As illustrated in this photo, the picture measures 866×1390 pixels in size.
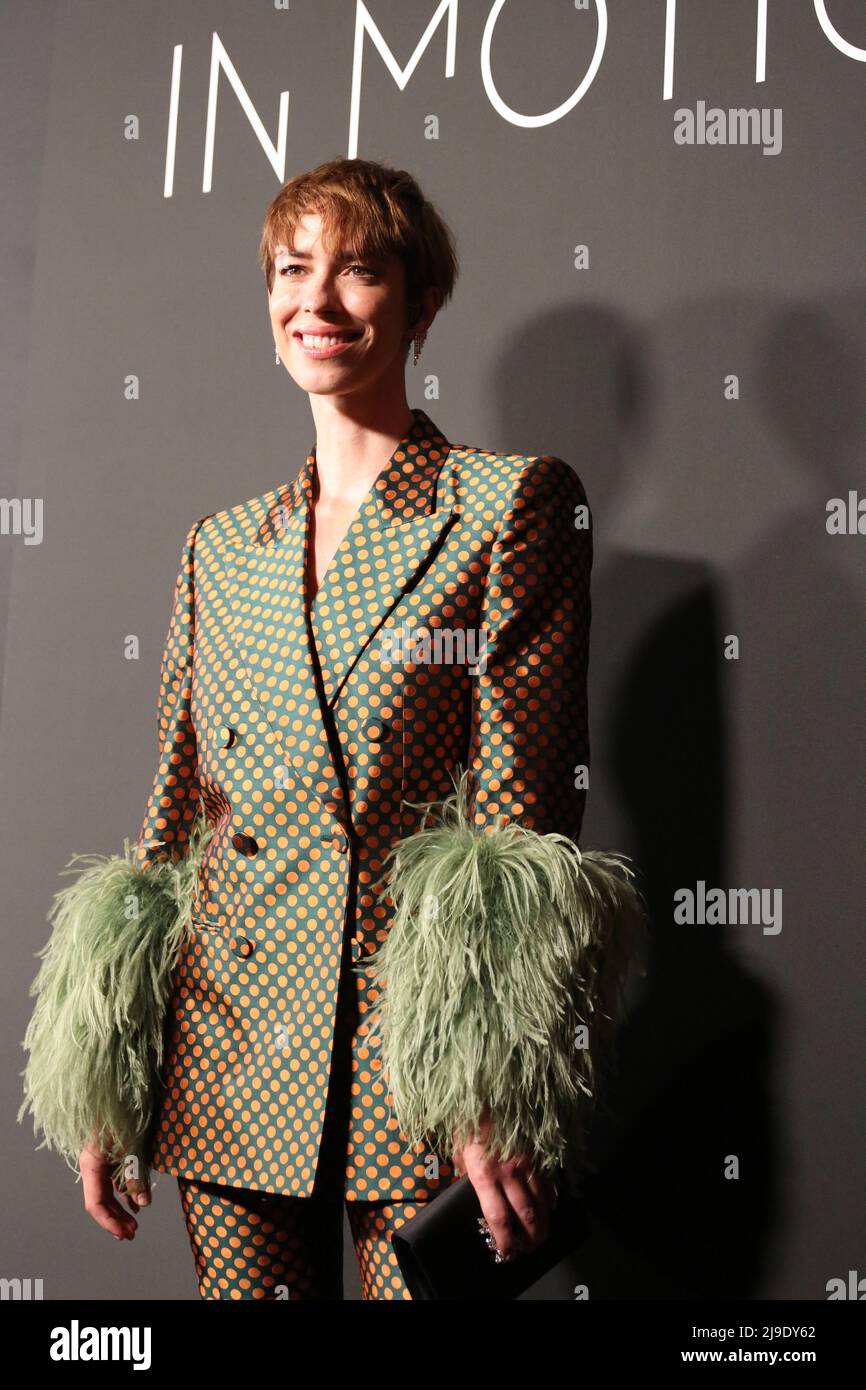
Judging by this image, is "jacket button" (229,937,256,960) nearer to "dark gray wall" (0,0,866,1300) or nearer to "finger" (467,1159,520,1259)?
"finger" (467,1159,520,1259)

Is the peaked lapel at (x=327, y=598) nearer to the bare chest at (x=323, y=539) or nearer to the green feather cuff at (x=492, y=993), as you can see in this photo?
the bare chest at (x=323, y=539)

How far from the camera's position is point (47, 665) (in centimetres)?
215

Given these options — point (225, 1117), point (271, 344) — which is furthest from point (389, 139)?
point (225, 1117)

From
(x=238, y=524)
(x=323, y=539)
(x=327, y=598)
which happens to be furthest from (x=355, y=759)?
(x=238, y=524)

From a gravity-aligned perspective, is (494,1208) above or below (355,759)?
below

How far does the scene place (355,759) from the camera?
57.7 inches

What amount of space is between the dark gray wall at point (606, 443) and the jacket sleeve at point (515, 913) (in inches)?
18.1

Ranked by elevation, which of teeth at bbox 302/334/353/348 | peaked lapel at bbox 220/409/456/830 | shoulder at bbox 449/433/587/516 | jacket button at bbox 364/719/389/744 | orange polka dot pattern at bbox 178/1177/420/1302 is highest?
teeth at bbox 302/334/353/348

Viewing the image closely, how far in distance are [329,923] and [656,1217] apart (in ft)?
2.54

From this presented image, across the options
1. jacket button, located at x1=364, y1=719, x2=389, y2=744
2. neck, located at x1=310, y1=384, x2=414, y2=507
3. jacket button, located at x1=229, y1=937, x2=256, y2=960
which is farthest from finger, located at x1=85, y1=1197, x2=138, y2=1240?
neck, located at x1=310, y1=384, x2=414, y2=507

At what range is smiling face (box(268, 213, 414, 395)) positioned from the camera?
155cm

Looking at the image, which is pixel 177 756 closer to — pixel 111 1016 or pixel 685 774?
pixel 111 1016

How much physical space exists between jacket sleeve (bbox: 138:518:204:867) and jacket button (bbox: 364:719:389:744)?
0.30 metres

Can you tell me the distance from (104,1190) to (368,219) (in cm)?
116
